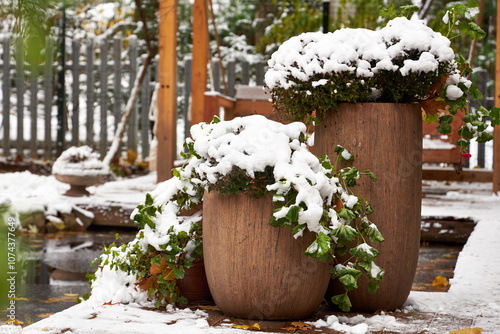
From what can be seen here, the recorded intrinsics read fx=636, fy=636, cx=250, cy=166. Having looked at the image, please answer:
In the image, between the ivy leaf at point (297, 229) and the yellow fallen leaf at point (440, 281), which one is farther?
the yellow fallen leaf at point (440, 281)

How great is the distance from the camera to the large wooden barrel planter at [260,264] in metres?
2.10

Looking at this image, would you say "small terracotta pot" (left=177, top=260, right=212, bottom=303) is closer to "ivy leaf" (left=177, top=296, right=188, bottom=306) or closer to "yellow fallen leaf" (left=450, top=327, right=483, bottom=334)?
"ivy leaf" (left=177, top=296, right=188, bottom=306)

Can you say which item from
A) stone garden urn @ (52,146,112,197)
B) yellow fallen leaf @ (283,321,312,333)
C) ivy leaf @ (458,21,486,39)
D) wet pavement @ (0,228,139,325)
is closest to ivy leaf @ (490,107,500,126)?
ivy leaf @ (458,21,486,39)

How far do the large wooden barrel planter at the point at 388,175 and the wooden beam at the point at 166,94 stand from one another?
164 inches

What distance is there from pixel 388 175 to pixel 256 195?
1.73 feet

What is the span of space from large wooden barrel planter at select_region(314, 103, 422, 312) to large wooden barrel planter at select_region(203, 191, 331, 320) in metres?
0.28

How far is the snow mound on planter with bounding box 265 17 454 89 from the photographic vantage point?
7.38ft

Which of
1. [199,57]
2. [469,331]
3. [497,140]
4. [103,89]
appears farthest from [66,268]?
[103,89]

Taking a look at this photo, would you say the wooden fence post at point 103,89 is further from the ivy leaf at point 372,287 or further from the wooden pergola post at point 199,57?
the ivy leaf at point 372,287

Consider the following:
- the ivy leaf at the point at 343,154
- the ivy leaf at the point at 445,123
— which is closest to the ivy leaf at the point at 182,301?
the ivy leaf at the point at 343,154

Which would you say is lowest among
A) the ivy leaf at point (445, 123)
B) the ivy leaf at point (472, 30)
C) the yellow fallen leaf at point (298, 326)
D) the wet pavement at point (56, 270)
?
the wet pavement at point (56, 270)

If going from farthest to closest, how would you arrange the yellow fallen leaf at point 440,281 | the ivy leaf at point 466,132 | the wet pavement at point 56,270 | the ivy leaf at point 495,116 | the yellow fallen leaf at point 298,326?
1. the yellow fallen leaf at point 440,281
2. the wet pavement at point 56,270
3. the ivy leaf at point 466,132
4. the ivy leaf at point 495,116
5. the yellow fallen leaf at point 298,326

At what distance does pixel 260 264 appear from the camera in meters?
2.11

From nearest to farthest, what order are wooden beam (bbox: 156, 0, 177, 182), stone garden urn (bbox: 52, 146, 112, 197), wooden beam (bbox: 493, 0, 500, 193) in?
stone garden urn (bbox: 52, 146, 112, 197), wooden beam (bbox: 493, 0, 500, 193), wooden beam (bbox: 156, 0, 177, 182)
